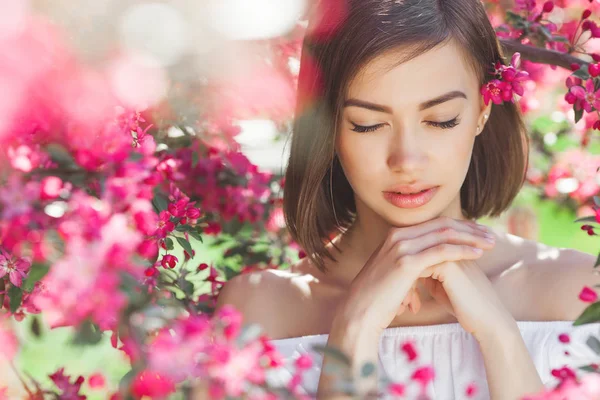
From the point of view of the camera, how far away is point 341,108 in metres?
1.80

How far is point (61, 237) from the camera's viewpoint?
1.01m

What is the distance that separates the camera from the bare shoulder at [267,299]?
2156 millimetres

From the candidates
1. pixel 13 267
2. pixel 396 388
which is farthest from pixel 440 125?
pixel 13 267

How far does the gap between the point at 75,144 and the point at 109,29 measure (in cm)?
60

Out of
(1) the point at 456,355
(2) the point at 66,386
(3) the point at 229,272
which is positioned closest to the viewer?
(2) the point at 66,386

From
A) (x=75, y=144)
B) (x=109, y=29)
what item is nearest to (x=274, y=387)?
(x=75, y=144)

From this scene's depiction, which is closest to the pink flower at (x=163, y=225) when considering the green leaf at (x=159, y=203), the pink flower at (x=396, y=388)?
the green leaf at (x=159, y=203)

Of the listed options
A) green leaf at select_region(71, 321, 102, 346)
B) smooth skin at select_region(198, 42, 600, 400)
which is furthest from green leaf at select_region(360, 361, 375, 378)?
smooth skin at select_region(198, 42, 600, 400)

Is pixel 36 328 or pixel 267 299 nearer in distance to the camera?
pixel 36 328

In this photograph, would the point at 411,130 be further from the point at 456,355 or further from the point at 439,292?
the point at 456,355

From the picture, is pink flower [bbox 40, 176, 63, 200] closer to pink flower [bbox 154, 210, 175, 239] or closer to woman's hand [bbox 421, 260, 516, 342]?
pink flower [bbox 154, 210, 175, 239]

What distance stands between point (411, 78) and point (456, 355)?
0.75 metres

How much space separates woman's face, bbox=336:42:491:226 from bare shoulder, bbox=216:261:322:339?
50 centimetres

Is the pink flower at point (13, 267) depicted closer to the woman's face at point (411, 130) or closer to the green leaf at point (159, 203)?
the green leaf at point (159, 203)
